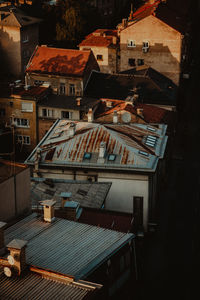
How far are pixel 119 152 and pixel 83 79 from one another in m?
25.0

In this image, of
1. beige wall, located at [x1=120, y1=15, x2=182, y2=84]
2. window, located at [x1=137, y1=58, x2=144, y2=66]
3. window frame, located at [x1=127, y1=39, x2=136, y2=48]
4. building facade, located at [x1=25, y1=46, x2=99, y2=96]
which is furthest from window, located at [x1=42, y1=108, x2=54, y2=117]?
window frame, located at [x1=127, y1=39, x2=136, y2=48]

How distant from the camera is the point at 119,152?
140 feet

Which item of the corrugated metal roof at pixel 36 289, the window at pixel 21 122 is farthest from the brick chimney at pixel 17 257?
the window at pixel 21 122

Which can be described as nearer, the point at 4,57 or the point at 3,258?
the point at 3,258

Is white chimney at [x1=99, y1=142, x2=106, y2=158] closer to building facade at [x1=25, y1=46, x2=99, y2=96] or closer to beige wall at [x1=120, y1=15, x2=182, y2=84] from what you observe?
building facade at [x1=25, y1=46, x2=99, y2=96]

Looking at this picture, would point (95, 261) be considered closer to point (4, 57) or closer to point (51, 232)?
point (51, 232)

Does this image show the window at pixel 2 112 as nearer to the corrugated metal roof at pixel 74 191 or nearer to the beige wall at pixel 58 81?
the beige wall at pixel 58 81

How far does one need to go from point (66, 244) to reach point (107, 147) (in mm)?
18448

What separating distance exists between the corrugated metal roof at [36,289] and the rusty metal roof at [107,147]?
20688 millimetres

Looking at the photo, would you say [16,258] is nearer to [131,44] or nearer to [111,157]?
[111,157]

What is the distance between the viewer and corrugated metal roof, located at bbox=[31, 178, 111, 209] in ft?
122

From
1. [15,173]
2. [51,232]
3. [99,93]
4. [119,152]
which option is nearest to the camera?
[51,232]

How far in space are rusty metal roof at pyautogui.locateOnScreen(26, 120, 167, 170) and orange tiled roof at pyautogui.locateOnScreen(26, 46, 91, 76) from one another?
2191cm

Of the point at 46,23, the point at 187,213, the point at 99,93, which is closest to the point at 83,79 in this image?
the point at 99,93
